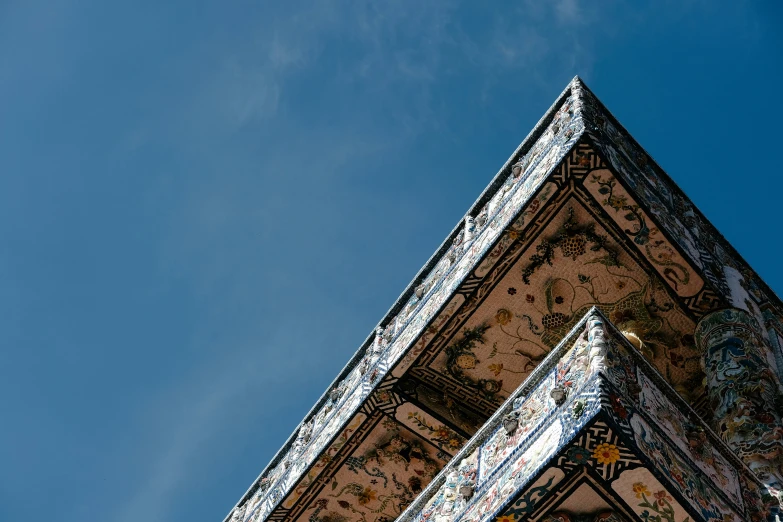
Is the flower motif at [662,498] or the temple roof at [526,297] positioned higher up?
the temple roof at [526,297]

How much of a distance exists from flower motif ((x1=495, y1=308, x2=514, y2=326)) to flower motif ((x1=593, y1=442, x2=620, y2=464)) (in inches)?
130

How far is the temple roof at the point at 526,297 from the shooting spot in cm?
770

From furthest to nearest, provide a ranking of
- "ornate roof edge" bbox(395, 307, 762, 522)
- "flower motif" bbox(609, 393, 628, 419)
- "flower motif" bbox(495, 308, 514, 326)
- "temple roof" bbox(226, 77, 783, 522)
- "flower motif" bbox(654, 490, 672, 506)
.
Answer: "flower motif" bbox(495, 308, 514, 326) < "temple roof" bbox(226, 77, 783, 522) < "ornate roof edge" bbox(395, 307, 762, 522) < "flower motif" bbox(609, 393, 628, 419) < "flower motif" bbox(654, 490, 672, 506)

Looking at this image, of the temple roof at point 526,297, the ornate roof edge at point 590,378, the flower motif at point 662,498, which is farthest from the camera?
the temple roof at point 526,297

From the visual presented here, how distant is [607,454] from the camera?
4996 mm

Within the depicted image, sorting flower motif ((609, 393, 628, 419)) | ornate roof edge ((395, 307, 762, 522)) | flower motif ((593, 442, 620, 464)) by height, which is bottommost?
flower motif ((593, 442, 620, 464))

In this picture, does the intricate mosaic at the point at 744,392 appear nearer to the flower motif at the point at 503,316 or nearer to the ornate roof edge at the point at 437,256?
the flower motif at the point at 503,316

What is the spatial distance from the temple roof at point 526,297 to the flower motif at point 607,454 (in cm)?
210

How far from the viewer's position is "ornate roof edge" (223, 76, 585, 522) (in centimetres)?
855

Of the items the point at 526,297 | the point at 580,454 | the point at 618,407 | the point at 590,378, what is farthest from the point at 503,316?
the point at 580,454

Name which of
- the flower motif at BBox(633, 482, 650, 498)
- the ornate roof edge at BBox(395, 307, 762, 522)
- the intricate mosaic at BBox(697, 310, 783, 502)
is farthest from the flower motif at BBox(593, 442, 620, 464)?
the intricate mosaic at BBox(697, 310, 783, 502)

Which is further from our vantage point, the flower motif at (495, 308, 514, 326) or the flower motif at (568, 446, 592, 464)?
the flower motif at (495, 308, 514, 326)

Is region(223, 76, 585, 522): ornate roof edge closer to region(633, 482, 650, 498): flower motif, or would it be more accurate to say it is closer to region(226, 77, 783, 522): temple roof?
region(226, 77, 783, 522): temple roof

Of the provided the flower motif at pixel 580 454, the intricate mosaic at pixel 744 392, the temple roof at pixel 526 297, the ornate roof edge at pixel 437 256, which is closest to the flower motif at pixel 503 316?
the temple roof at pixel 526 297
